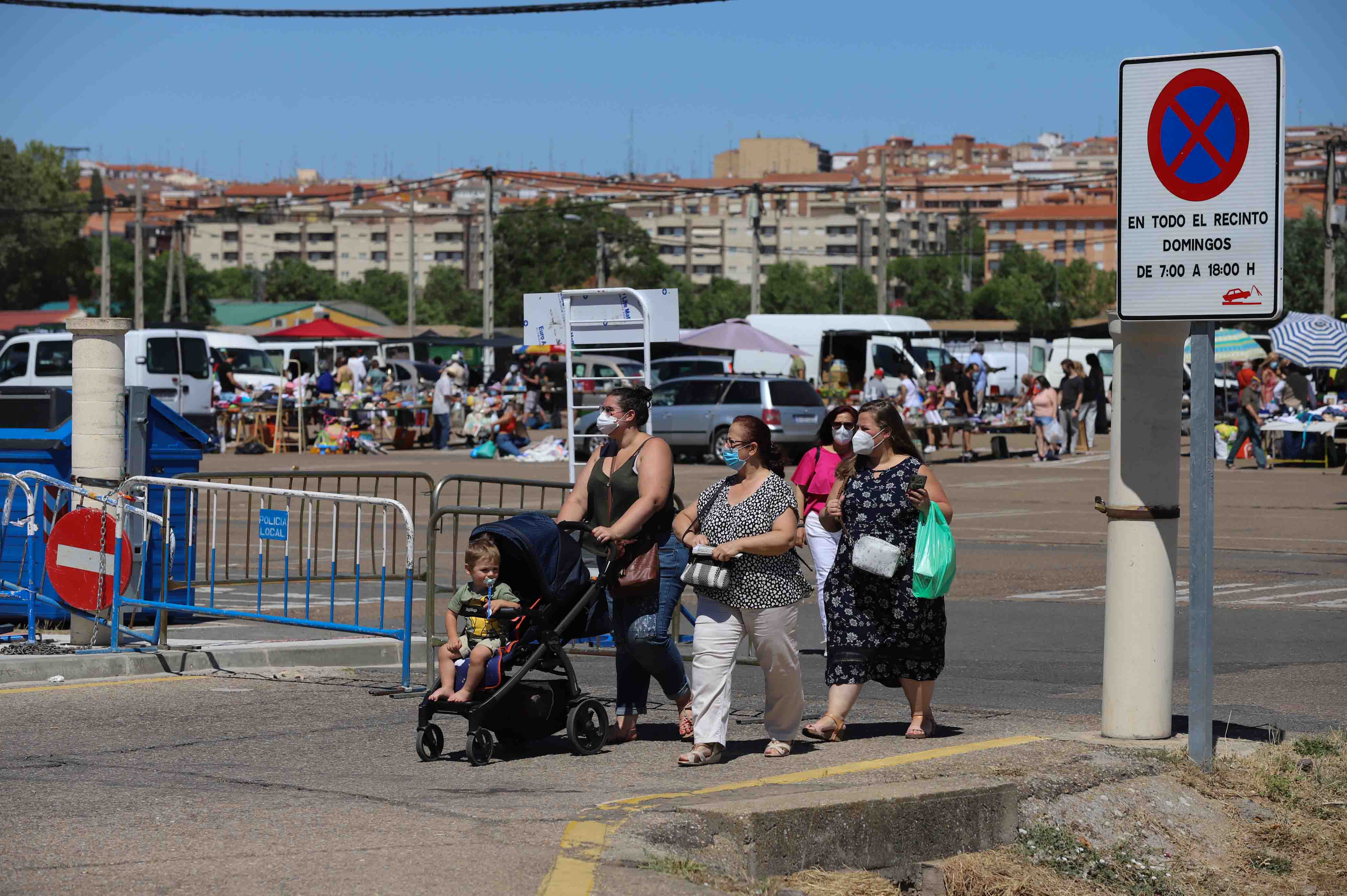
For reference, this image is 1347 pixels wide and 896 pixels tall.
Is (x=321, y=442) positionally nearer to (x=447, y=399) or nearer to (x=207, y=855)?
(x=447, y=399)

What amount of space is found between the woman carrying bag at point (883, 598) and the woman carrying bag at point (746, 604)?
14.0 inches

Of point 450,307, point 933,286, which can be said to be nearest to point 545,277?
point 450,307

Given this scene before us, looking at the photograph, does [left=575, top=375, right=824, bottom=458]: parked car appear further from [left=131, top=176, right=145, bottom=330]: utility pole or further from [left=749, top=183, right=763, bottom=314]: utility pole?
[left=131, top=176, right=145, bottom=330]: utility pole

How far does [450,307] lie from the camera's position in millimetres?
134875

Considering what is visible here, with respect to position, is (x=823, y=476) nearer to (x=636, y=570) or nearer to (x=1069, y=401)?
(x=636, y=570)

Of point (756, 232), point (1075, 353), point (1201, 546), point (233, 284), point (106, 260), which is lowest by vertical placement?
point (1201, 546)

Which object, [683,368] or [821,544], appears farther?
[683,368]

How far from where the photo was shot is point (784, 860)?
227 inches

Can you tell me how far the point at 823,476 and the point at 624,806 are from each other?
4.27m

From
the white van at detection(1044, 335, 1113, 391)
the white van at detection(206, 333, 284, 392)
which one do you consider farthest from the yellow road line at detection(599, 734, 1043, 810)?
the white van at detection(1044, 335, 1113, 391)

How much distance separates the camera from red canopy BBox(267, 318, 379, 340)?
4816 centimetres

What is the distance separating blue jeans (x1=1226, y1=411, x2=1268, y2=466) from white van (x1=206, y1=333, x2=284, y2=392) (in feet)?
77.3

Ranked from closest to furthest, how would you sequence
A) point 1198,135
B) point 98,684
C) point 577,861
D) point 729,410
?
point 577,861 → point 1198,135 → point 98,684 → point 729,410

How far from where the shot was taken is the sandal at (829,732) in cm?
773
